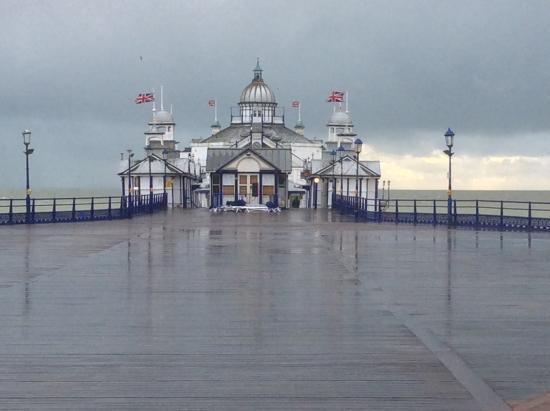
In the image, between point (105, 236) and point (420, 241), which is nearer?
point (420, 241)

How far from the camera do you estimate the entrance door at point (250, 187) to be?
207 feet

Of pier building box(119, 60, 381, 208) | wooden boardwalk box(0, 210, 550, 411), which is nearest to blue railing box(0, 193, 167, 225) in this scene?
pier building box(119, 60, 381, 208)

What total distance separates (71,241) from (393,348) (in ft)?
63.0

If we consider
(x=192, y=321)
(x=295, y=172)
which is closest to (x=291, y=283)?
(x=192, y=321)

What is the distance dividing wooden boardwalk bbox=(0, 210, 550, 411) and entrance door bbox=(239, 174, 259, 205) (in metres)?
39.4

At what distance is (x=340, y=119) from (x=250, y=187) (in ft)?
162

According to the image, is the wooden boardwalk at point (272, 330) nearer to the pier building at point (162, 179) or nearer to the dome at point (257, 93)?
the pier building at point (162, 179)

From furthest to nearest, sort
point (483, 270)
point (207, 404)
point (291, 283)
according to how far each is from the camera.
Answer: point (483, 270) < point (291, 283) < point (207, 404)

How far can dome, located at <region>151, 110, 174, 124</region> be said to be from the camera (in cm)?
10996

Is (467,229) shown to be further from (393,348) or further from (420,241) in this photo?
(393,348)

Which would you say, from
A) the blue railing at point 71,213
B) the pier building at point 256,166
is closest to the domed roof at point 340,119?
the pier building at point 256,166

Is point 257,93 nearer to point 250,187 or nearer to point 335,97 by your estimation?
point 335,97

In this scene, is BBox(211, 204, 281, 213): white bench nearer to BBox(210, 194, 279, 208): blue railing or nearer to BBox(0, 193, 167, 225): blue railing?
BBox(210, 194, 279, 208): blue railing

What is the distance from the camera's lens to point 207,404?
7.99 m
